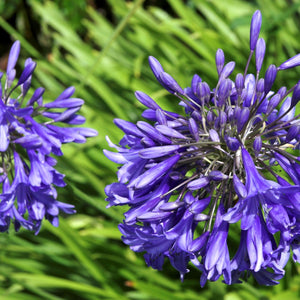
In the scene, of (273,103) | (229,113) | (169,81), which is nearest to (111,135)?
(169,81)

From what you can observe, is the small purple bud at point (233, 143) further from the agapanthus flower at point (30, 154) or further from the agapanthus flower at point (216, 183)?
the agapanthus flower at point (30, 154)

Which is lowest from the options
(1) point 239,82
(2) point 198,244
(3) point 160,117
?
(2) point 198,244

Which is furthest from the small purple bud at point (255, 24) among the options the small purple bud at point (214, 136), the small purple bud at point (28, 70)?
the small purple bud at point (28, 70)

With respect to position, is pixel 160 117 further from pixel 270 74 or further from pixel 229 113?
pixel 270 74

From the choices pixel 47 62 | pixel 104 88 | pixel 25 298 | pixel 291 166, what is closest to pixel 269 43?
pixel 104 88

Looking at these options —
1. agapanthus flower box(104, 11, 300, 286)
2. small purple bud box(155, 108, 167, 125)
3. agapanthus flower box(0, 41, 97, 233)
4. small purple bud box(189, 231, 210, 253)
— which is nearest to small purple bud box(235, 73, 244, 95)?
agapanthus flower box(104, 11, 300, 286)

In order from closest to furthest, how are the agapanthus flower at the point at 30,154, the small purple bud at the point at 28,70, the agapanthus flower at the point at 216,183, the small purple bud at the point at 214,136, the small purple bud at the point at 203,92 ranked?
the agapanthus flower at the point at 216,183 → the small purple bud at the point at 214,136 → the small purple bud at the point at 203,92 → the agapanthus flower at the point at 30,154 → the small purple bud at the point at 28,70
